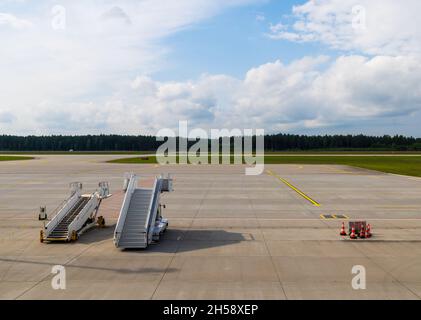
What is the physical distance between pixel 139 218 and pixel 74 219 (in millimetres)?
4992

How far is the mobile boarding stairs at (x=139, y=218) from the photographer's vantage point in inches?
912

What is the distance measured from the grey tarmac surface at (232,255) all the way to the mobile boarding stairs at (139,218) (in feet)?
2.30

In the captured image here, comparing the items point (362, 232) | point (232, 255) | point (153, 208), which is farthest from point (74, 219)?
point (362, 232)

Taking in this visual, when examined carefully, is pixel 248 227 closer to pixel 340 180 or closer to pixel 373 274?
pixel 373 274

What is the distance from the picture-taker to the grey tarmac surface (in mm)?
16203

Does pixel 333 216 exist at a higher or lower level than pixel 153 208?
lower

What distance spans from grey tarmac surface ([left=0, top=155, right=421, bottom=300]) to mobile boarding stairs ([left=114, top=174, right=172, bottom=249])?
702 mm

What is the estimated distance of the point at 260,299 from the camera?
15.1 m

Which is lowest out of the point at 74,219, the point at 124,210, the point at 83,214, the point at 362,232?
the point at 362,232

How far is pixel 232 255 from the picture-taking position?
21672 millimetres

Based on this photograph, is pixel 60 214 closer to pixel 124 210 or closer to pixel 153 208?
pixel 124 210

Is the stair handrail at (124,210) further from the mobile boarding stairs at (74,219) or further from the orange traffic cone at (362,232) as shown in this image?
the orange traffic cone at (362,232)
